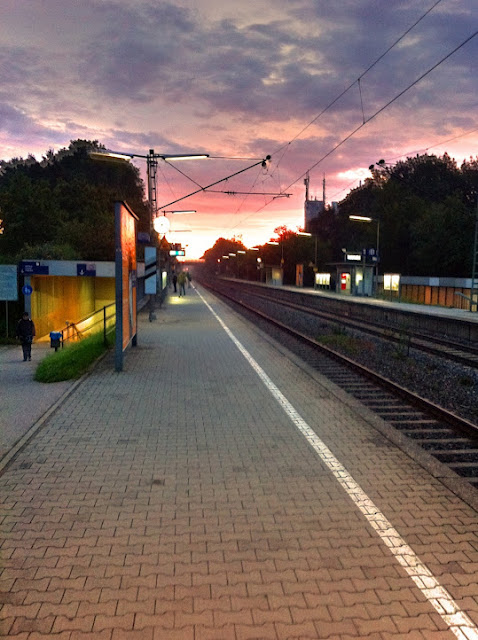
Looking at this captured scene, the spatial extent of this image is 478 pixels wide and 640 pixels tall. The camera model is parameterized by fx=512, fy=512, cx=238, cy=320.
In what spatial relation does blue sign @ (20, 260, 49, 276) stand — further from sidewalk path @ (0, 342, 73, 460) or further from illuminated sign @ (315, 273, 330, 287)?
illuminated sign @ (315, 273, 330, 287)

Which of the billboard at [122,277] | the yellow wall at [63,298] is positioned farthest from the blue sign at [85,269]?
the billboard at [122,277]

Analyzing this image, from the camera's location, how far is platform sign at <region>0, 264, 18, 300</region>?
15688 mm

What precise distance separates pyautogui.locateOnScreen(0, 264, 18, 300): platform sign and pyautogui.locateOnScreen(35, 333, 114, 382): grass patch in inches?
136

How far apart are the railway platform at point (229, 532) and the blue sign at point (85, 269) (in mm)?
12878

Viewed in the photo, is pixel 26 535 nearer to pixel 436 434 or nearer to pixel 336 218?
pixel 436 434

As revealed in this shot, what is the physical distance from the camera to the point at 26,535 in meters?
4.24

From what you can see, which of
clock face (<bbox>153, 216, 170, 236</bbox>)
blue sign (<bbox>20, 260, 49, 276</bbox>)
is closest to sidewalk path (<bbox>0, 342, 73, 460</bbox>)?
blue sign (<bbox>20, 260, 49, 276</bbox>)

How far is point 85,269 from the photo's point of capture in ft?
66.1

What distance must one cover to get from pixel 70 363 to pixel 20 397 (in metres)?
2.32

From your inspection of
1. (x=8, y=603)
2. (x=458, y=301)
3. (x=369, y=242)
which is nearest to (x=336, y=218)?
(x=369, y=242)

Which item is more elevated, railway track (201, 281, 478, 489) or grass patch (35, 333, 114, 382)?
grass patch (35, 333, 114, 382)

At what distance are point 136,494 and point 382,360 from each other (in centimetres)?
1013

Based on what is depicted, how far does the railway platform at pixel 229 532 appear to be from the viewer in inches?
128

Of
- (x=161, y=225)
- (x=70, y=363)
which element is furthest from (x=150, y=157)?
(x=70, y=363)
